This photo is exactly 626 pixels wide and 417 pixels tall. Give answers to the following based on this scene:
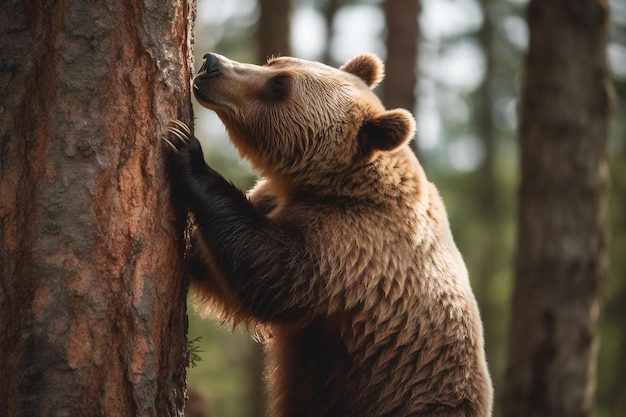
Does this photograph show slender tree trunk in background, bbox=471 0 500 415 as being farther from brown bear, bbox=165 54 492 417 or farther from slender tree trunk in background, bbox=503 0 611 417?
brown bear, bbox=165 54 492 417

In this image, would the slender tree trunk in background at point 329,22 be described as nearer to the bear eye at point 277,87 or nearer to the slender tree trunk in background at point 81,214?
the bear eye at point 277,87

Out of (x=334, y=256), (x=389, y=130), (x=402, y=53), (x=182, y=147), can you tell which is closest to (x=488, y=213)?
(x=402, y=53)

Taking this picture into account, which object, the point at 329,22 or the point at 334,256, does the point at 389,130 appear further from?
the point at 329,22

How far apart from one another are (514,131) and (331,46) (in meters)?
8.64

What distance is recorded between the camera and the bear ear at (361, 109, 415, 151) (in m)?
4.20

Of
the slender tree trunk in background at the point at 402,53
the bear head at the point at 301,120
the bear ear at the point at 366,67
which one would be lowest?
the bear head at the point at 301,120

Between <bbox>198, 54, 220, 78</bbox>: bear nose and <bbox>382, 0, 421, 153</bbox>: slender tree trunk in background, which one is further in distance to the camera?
<bbox>382, 0, 421, 153</bbox>: slender tree trunk in background

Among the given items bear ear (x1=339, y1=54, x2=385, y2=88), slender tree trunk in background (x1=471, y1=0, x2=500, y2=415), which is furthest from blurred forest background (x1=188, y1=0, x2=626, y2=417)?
bear ear (x1=339, y1=54, x2=385, y2=88)

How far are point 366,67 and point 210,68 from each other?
1.39 meters

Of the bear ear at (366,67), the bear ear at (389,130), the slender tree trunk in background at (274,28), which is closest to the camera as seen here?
the bear ear at (389,130)

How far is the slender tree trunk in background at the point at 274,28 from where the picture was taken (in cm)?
978

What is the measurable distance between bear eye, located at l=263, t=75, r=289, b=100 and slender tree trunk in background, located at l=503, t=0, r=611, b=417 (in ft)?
14.1

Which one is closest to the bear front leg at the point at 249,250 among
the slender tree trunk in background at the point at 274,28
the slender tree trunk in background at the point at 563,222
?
the slender tree trunk in background at the point at 563,222

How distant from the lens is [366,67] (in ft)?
16.7
